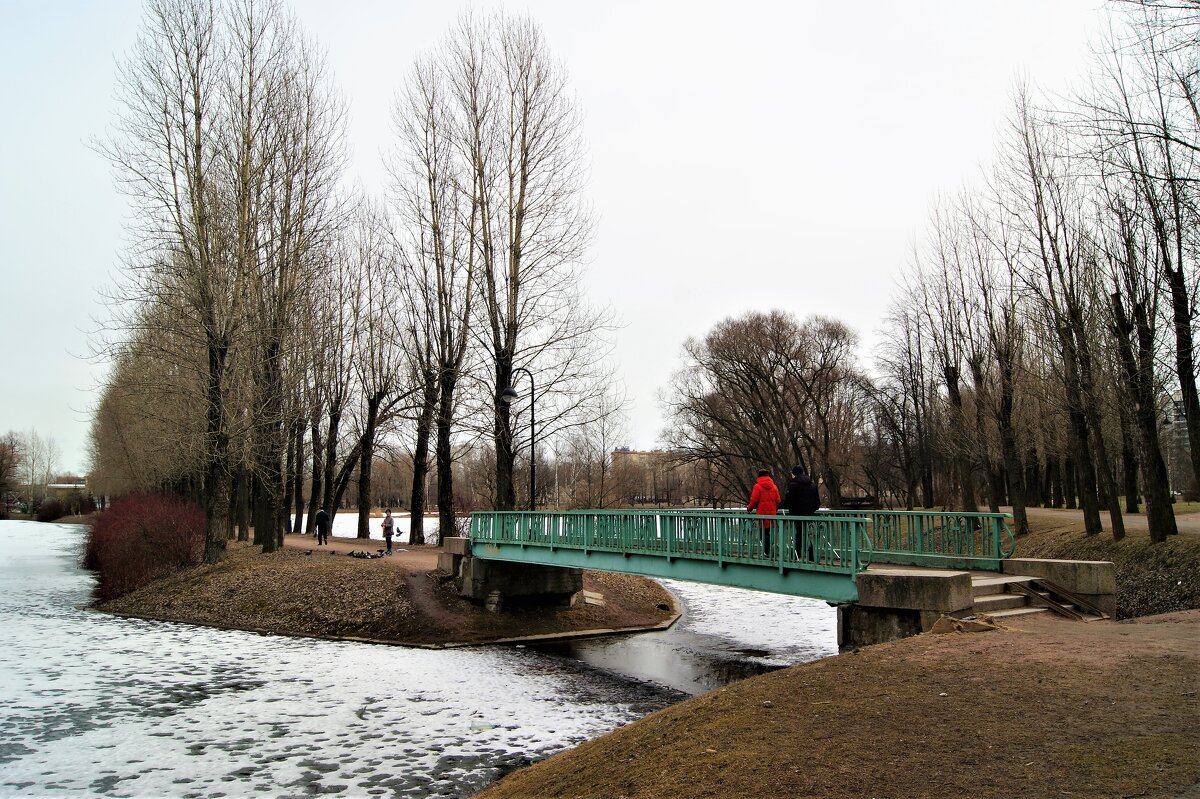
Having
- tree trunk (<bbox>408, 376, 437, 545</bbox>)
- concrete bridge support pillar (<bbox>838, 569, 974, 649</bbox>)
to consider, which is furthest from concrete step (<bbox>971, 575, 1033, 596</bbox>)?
tree trunk (<bbox>408, 376, 437, 545</bbox>)

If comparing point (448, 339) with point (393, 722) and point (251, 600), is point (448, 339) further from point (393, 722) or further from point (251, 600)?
point (393, 722)

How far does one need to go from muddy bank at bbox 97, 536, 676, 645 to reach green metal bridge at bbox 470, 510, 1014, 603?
12.2 ft

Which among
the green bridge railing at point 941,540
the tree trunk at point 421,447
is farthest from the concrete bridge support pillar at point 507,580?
the green bridge railing at point 941,540

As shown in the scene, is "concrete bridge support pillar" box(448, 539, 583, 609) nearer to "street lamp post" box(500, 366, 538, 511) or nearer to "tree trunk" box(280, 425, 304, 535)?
"street lamp post" box(500, 366, 538, 511)

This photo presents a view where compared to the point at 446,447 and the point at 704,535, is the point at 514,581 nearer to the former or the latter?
the point at 446,447

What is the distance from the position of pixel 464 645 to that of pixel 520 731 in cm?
787

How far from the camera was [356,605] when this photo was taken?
20906mm

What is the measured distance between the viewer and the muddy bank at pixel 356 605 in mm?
20078

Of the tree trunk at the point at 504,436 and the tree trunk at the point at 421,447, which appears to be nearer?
the tree trunk at the point at 504,436

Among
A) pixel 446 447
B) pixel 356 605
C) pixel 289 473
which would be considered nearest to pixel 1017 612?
pixel 356 605

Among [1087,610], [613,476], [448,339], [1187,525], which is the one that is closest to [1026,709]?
[1087,610]

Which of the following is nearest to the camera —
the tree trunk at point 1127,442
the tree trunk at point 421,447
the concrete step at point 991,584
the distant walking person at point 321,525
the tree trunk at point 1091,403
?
the concrete step at point 991,584

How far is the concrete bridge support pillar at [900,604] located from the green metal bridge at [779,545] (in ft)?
1.37

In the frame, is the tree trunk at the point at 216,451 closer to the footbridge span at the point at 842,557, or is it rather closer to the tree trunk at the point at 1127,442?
the footbridge span at the point at 842,557
